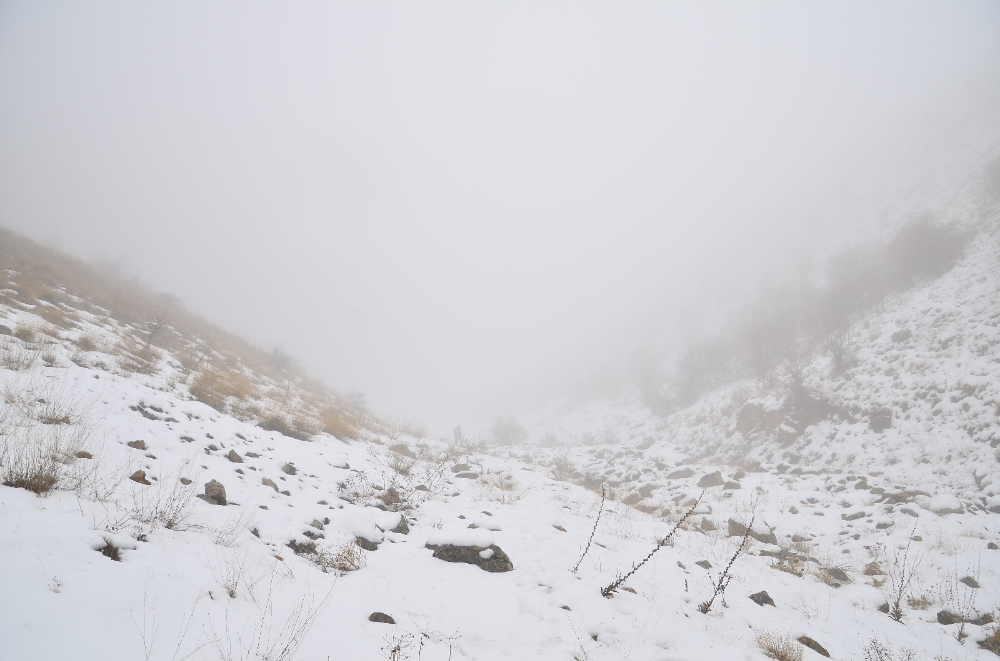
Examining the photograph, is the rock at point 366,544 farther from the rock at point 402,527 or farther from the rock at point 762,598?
the rock at point 762,598

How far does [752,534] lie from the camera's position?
8562 millimetres

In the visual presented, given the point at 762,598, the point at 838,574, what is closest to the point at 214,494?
the point at 762,598

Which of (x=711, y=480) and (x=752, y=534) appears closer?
(x=752, y=534)

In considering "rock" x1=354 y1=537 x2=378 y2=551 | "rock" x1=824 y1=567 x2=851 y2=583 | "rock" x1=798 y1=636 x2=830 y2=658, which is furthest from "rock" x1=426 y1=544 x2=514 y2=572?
"rock" x1=824 y1=567 x2=851 y2=583

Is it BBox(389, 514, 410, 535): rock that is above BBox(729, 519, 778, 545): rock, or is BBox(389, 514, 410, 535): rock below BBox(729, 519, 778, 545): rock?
below

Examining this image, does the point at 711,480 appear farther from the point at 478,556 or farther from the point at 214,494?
the point at 214,494

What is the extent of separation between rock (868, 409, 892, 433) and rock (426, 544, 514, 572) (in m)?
17.6

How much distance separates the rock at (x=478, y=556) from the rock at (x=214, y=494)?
2939 millimetres

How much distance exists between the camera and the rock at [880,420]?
14664 millimetres

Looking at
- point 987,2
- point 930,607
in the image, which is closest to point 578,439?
point 930,607

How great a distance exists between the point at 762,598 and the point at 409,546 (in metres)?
5.09

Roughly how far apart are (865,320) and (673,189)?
3826 inches

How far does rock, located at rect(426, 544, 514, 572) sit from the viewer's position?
16.3 feet

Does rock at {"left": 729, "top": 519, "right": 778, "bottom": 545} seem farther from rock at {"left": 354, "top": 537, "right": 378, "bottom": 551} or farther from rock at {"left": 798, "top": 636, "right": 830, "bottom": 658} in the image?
rock at {"left": 354, "top": 537, "right": 378, "bottom": 551}
